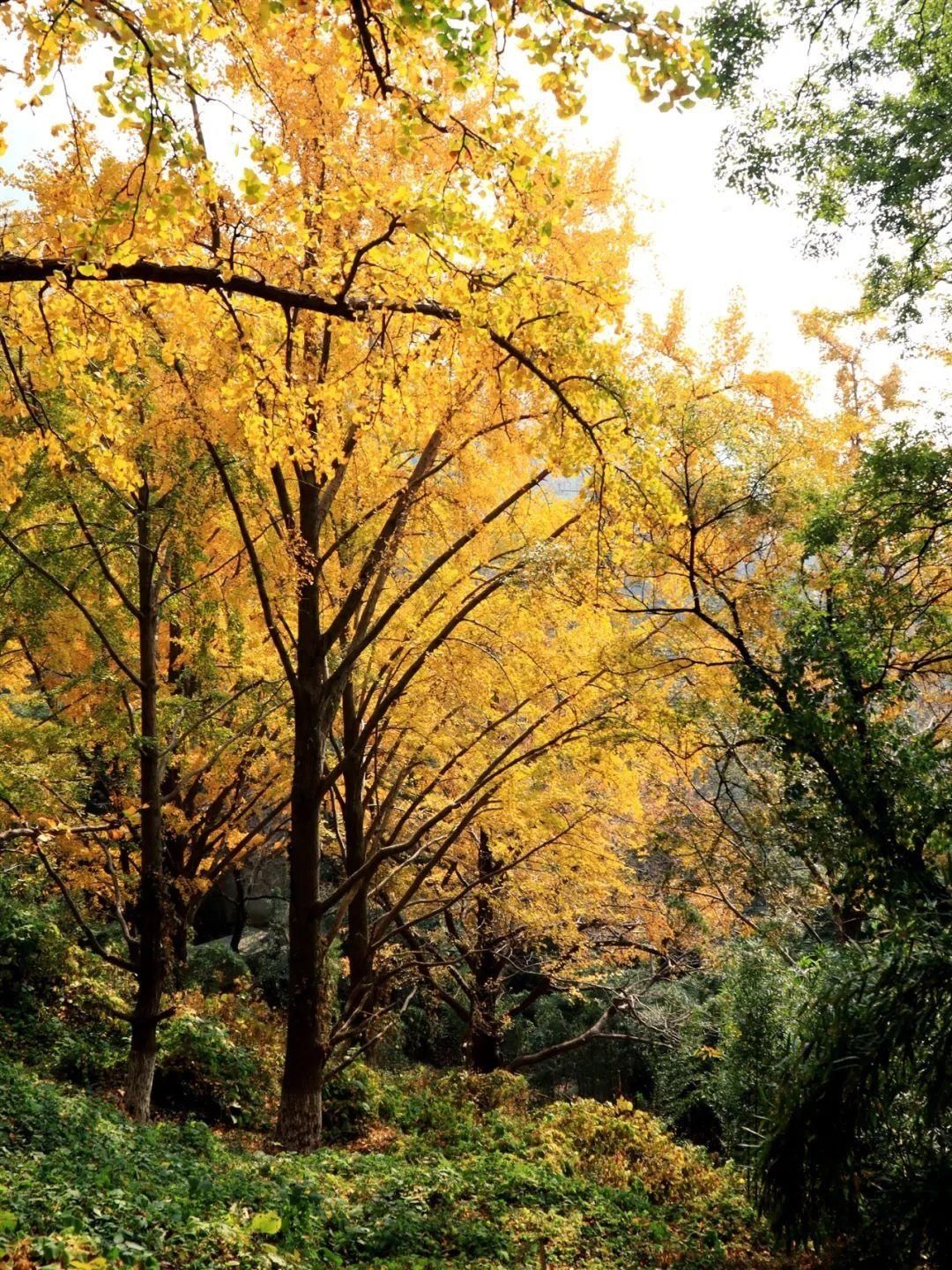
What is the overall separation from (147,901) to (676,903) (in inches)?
268

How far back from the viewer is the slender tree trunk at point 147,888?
6879 millimetres

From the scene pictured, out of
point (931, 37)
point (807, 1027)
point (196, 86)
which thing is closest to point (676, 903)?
point (807, 1027)

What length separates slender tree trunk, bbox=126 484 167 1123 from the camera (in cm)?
688

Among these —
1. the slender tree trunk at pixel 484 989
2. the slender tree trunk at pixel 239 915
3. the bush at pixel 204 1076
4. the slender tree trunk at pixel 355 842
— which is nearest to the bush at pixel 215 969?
the slender tree trunk at pixel 239 915

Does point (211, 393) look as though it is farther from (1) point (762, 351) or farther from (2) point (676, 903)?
(2) point (676, 903)

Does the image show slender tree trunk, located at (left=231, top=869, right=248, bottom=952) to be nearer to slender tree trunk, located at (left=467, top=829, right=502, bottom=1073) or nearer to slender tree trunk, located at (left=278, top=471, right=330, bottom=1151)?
slender tree trunk, located at (left=467, top=829, right=502, bottom=1073)

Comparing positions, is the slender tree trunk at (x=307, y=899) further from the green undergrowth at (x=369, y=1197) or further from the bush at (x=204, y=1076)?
the bush at (x=204, y=1076)

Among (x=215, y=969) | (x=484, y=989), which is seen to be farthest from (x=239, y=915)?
(x=484, y=989)

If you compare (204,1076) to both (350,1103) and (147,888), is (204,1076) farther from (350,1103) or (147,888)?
(147,888)

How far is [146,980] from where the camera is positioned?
6914 mm

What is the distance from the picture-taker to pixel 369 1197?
17.9ft

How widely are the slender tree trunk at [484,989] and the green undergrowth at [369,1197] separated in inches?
126

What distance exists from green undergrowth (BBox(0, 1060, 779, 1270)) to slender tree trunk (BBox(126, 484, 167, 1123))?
446 mm

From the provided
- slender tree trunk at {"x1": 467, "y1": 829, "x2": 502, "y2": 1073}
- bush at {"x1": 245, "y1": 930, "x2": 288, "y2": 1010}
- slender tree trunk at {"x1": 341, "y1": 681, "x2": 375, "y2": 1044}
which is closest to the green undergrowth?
slender tree trunk at {"x1": 341, "y1": 681, "x2": 375, "y2": 1044}
